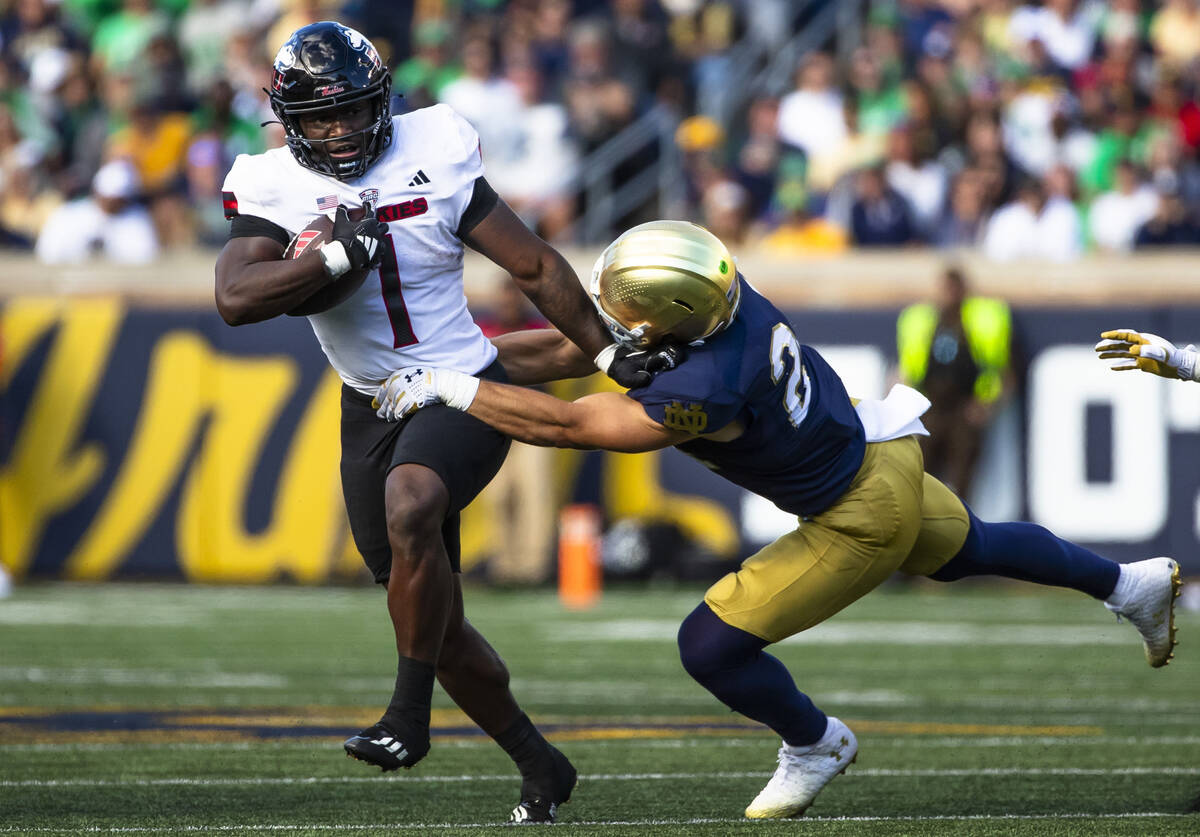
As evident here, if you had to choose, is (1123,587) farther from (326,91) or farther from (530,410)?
(326,91)

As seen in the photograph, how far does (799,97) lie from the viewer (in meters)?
13.2

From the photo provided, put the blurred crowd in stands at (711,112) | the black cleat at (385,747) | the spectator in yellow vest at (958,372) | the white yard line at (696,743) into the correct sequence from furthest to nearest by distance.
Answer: the blurred crowd in stands at (711,112), the spectator in yellow vest at (958,372), the white yard line at (696,743), the black cleat at (385,747)

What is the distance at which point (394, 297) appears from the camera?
15.1 ft

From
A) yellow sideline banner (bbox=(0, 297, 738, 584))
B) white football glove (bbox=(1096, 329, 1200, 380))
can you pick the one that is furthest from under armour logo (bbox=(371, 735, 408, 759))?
yellow sideline banner (bbox=(0, 297, 738, 584))

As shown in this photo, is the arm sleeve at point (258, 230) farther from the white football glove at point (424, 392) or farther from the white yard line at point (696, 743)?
the white yard line at point (696, 743)

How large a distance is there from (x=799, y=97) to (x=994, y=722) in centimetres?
729

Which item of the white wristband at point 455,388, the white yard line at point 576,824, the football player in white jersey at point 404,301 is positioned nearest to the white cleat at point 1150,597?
the white yard line at point 576,824

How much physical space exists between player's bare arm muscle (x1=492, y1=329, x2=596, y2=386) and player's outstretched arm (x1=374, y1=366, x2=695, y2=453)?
0.53 metres

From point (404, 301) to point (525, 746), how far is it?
1088 mm

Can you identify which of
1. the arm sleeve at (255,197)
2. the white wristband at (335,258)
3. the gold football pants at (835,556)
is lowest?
the gold football pants at (835,556)

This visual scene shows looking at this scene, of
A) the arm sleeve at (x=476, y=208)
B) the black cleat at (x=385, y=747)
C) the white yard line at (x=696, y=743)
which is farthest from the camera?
the white yard line at (x=696, y=743)

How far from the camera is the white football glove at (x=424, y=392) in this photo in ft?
14.7

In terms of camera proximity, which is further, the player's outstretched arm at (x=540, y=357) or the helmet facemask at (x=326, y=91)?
the player's outstretched arm at (x=540, y=357)

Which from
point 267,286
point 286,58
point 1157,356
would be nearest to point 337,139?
point 286,58
